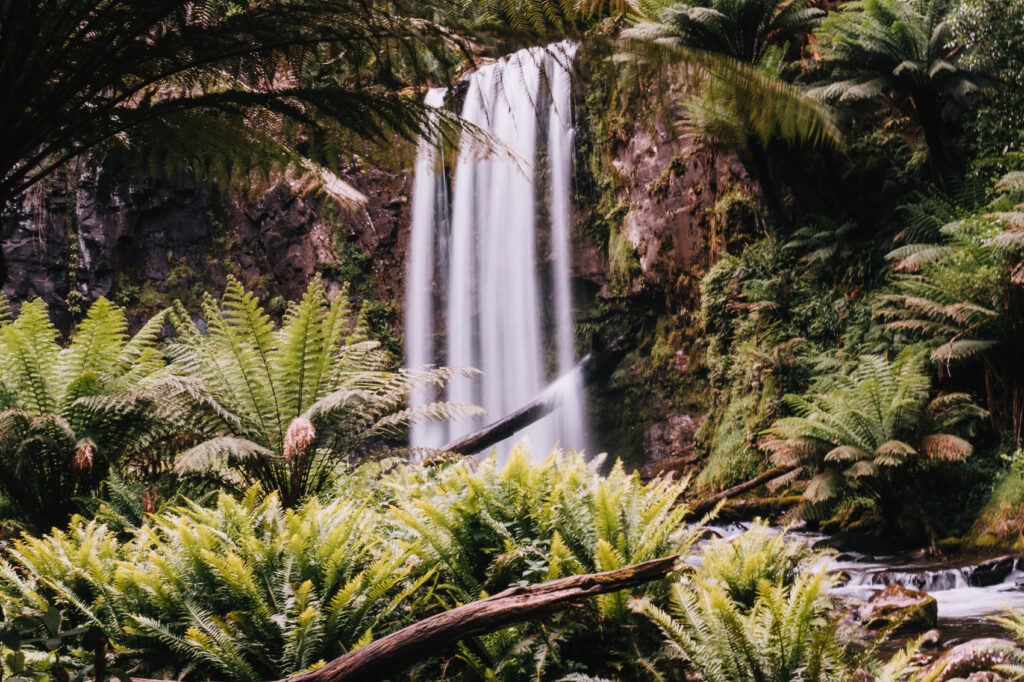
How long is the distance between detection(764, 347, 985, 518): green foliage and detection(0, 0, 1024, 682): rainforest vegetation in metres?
0.03

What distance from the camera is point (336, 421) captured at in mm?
4262

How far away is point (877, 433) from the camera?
563 cm

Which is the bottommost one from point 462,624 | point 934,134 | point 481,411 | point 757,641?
point 757,641

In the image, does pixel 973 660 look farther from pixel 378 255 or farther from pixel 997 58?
pixel 378 255

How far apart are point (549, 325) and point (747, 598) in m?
9.06

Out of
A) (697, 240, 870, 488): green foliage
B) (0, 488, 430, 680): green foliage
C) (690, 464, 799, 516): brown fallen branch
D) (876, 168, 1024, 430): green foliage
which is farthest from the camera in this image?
(697, 240, 870, 488): green foliage

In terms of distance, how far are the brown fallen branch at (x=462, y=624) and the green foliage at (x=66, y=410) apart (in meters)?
2.73

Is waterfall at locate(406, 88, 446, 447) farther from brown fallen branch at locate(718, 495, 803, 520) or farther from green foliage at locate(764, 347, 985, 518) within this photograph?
green foliage at locate(764, 347, 985, 518)

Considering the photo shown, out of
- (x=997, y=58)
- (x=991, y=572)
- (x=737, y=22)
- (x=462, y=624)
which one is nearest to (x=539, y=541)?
(x=462, y=624)

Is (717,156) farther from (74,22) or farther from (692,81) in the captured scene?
(74,22)

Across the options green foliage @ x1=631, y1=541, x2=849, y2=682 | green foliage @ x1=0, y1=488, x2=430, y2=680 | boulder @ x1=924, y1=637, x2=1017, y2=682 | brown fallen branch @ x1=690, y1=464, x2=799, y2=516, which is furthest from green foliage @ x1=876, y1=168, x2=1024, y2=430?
green foliage @ x1=0, y1=488, x2=430, y2=680

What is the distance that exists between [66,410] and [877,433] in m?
6.08

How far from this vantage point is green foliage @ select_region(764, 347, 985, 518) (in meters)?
5.49

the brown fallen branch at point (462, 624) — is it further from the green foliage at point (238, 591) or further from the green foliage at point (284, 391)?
the green foliage at point (284, 391)
